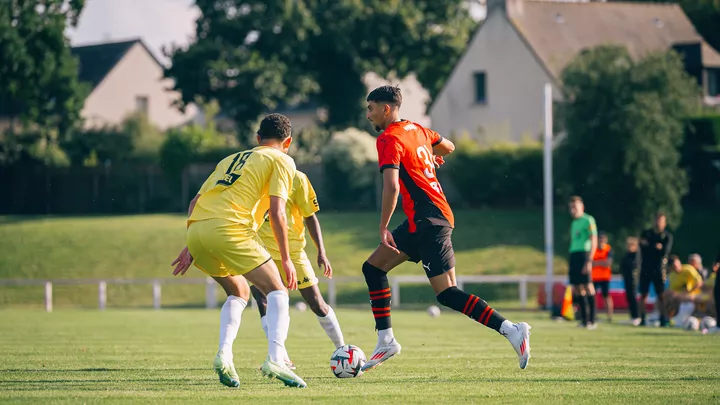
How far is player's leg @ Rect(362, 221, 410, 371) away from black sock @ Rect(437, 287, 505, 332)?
43 cm

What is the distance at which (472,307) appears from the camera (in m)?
9.23

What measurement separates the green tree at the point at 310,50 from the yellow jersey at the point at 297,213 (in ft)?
137

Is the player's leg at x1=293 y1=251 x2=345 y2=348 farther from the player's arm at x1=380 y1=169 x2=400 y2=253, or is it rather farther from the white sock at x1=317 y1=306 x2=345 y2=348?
the player's arm at x1=380 y1=169 x2=400 y2=253

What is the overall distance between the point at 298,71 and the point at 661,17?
17.8m

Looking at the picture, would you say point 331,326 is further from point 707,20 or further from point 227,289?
point 707,20

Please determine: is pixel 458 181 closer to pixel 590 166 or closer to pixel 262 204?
pixel 590 166

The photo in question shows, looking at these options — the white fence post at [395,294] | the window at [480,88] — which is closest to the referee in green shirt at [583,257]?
the white fence post at [395,294]

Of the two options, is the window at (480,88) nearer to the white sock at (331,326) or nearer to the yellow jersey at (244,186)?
the white sock at (331,326)

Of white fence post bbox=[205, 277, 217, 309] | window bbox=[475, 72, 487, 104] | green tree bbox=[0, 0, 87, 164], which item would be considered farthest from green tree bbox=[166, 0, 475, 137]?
white fence post bbox=[205, 277, 217, 309]

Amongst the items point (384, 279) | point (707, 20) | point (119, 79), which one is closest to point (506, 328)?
point (384, 279)

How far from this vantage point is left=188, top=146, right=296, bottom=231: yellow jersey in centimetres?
827

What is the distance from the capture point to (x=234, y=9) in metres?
53.9

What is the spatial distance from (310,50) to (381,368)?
154 ft

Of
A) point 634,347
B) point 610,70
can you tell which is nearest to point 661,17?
point 610,70
